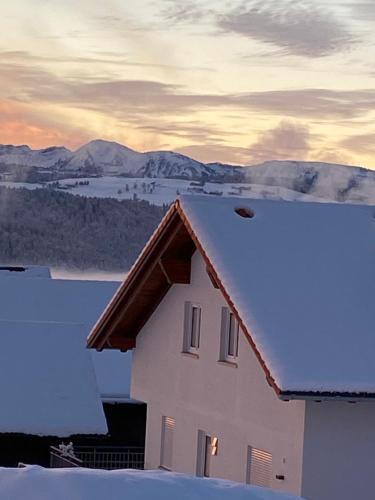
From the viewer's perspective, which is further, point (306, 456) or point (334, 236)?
point (334, 236)

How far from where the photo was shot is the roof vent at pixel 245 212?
2107 cm

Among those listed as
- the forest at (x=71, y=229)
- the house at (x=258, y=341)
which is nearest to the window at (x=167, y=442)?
the house at (x=258, y=341)

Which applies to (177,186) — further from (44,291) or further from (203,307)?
(203,307)

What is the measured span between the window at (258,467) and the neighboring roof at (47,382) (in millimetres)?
8984

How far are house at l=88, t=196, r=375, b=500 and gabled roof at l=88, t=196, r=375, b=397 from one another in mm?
23

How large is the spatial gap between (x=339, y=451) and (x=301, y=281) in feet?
8.98

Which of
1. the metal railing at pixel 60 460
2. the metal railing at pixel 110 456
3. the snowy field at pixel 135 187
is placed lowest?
the metal railing at pixel 110 456

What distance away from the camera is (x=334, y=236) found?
21.0 metres

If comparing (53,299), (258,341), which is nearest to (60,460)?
(258,341)

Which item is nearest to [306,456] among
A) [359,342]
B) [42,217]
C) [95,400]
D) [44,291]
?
[359,342]

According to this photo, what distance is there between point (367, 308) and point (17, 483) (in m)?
10.2

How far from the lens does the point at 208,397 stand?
21812 millimetres

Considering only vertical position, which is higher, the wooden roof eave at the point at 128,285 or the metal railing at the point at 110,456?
the wooden roof eave at the point at 128,285

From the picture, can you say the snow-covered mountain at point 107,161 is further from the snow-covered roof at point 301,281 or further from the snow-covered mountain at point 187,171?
the snow-covered roof at point 301,281
